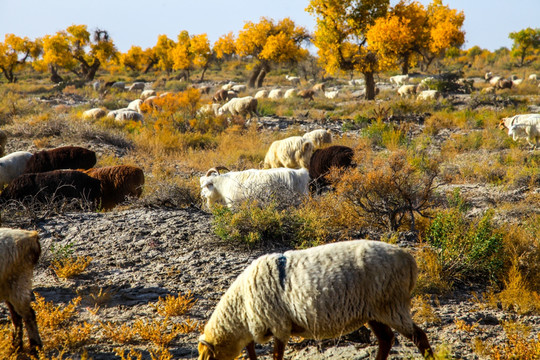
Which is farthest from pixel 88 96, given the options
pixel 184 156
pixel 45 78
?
pixel 45 78

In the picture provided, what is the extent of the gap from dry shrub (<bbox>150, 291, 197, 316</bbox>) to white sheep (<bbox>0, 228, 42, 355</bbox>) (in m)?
1.16

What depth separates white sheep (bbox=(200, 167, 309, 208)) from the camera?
7.08 metres

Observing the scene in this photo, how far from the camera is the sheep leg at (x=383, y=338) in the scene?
3.29 m

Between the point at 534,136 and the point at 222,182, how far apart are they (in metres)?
9.87

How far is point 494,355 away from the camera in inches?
134

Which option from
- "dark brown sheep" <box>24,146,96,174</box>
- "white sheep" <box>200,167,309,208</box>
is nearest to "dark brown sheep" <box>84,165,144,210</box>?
"white sheep" <box>200,167,309,208</box>

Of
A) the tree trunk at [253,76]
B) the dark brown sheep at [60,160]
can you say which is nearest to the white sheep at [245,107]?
the dark brown sheep at [60,160]

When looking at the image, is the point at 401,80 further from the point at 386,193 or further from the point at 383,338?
the point at 383,338

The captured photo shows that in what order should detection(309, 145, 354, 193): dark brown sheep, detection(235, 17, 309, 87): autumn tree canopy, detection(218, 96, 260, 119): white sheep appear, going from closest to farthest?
1. detection(309, 145, 354, 193): dark brown sheep
2. detection(218, 96, 260, 119): white sheep
3. detection(235, 17, 309, 87): autumn tree canopy

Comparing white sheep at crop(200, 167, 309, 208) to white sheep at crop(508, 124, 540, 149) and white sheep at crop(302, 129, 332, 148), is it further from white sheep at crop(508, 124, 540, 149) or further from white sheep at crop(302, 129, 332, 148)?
white sheep at crop(508, 124, 540, 149)

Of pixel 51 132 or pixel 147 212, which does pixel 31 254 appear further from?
pixel 51 132

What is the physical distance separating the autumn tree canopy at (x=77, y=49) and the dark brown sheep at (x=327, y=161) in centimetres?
4215

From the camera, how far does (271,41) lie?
32312 mm

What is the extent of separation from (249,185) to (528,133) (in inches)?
373
